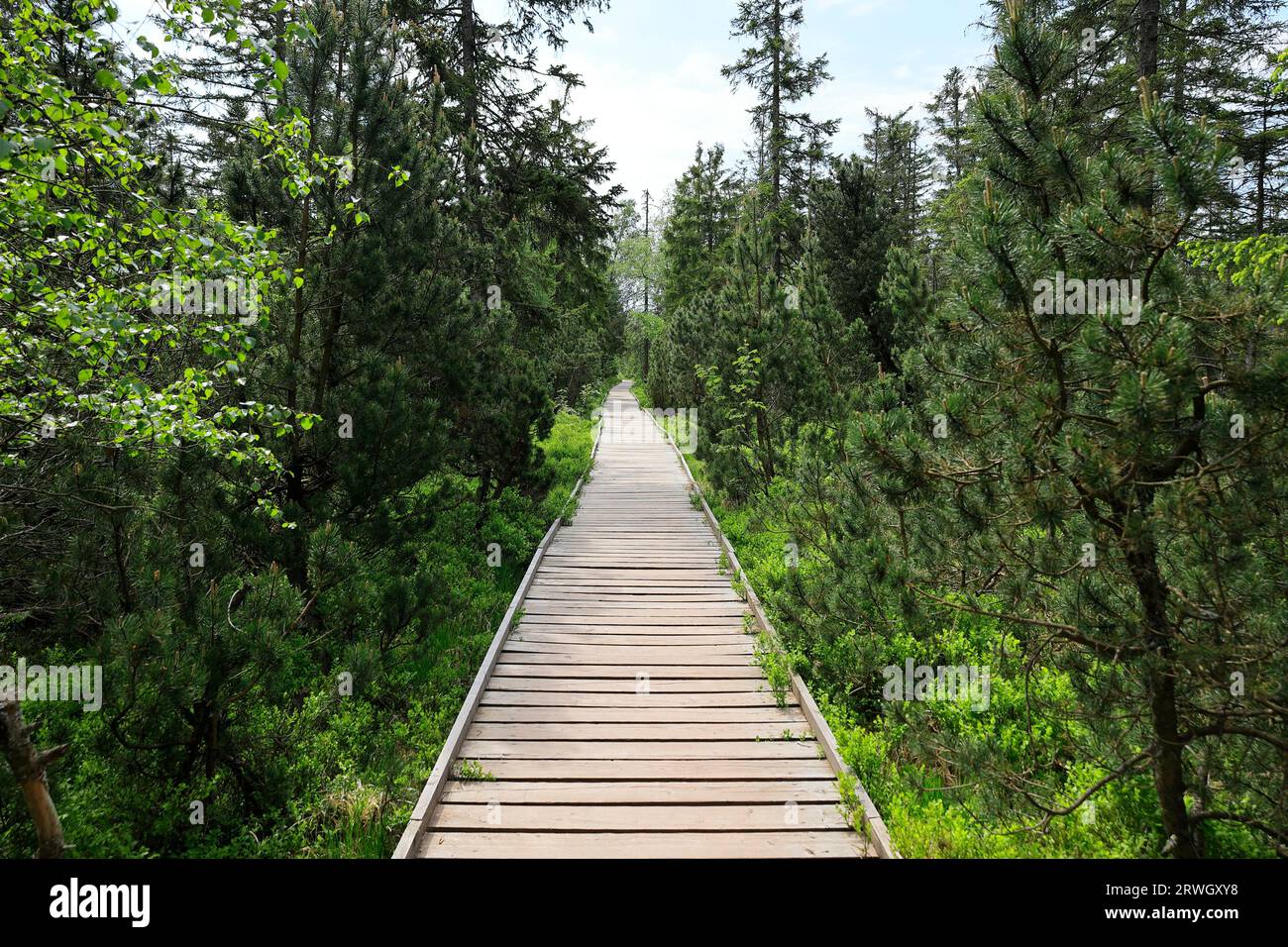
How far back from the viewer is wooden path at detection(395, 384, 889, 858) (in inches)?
140

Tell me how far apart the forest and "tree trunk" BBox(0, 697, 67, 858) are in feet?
0.04

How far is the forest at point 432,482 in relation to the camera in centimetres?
244

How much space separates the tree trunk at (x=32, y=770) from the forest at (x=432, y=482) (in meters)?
0.01

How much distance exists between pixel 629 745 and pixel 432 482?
4.85m

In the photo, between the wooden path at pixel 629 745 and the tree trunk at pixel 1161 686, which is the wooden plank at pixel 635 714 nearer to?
the wooden path at pixel 629 745

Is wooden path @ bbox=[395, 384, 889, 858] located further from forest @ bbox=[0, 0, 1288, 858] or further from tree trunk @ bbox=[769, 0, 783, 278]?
tree trunk @ bbox=[769, 0, 783, 278]

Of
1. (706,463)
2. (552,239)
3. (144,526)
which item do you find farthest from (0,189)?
(552,239)

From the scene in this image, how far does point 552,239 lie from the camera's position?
14258mm

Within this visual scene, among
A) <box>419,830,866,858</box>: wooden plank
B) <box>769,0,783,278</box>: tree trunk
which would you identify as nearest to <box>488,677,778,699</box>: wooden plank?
<box>419,830,866,858</box>: wooden plank

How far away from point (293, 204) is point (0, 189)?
2.81 metres

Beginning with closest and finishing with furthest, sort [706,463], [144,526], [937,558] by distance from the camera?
[144,526] → [937,558] → [706,463]

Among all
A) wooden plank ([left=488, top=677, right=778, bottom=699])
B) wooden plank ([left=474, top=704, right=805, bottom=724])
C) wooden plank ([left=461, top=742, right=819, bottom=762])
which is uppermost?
wooden plank ([left=488, top=677, right=778, bottom=699])

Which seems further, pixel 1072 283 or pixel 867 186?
pixel 867 186
